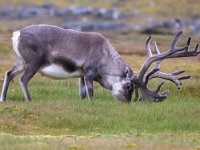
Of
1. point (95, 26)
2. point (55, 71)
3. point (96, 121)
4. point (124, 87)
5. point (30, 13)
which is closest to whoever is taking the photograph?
point (96, 121)

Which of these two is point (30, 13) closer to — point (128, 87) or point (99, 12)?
point (99, 12)

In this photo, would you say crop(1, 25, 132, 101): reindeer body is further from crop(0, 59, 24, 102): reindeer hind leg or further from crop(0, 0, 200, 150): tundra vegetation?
crop(0, 0, 200, 150): tundra vegetation

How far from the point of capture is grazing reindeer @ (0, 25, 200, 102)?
74.4 ft

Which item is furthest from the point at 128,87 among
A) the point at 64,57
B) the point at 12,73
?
the point at 12,73

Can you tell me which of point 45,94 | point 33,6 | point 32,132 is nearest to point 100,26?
point 33,6

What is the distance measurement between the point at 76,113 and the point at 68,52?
10.2 feet

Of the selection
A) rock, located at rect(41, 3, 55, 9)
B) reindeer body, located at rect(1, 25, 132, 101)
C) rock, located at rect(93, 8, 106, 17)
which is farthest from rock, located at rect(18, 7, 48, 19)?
reindeer body, located at rect(1, 25, 132, 101)

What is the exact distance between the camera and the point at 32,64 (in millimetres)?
22641

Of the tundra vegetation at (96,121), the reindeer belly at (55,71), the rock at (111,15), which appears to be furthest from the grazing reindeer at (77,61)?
A: the rock at (111,15)

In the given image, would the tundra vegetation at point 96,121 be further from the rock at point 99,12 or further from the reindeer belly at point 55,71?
the rock at point 99,12

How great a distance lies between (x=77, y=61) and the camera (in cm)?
2319

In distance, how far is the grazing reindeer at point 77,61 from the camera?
22672mm

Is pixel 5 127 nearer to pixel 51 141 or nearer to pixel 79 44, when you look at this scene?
pixel 51 141

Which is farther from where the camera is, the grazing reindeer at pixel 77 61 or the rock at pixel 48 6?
the rock at pixel 48 6
